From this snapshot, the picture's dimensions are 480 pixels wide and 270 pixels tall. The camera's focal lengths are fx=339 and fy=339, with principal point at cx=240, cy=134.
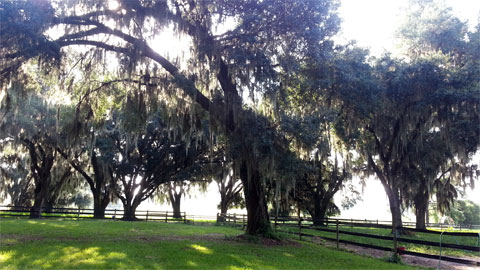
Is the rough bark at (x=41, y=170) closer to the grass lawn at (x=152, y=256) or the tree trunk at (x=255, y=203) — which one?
the grass lawn at (x=152, y=256)

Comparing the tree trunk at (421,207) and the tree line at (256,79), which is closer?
the tree line at (256,79)

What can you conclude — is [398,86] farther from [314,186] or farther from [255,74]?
[314,186]

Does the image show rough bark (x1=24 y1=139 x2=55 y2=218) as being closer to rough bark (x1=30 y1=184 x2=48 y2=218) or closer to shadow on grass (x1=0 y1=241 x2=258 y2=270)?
rough bark (x1=30 y1=184 x2=48 y2=218)

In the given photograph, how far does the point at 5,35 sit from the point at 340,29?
10906 mm

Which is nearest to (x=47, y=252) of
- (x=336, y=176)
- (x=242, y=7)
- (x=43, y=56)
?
(x=43, y=56)

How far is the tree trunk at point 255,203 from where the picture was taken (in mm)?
12656

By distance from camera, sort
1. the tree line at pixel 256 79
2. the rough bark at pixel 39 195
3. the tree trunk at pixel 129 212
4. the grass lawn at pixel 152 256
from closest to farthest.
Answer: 1. the grass lawn at pixel 152 256
2. the tree line at pixel 256 79
3. the rough bark at pixel 39 195
4. the tree trunk at pixel 129 212

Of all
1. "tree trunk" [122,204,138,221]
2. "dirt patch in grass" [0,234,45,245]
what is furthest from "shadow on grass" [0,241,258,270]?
"tree trunk" [122,204,138,221]

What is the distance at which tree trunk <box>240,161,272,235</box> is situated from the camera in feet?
41.5

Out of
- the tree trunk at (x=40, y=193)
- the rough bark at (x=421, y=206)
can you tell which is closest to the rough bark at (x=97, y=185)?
the tree trunk at (x=40, y=193)

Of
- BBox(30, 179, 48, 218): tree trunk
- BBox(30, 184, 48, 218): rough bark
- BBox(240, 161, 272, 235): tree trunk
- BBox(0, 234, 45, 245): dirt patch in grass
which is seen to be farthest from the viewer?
BBox(30, 179, 48, 218): tree trunk

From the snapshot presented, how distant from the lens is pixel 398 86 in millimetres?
15125

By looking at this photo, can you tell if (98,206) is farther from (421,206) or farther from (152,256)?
(421,206)

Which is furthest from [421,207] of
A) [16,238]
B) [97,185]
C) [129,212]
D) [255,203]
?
[16,238]
